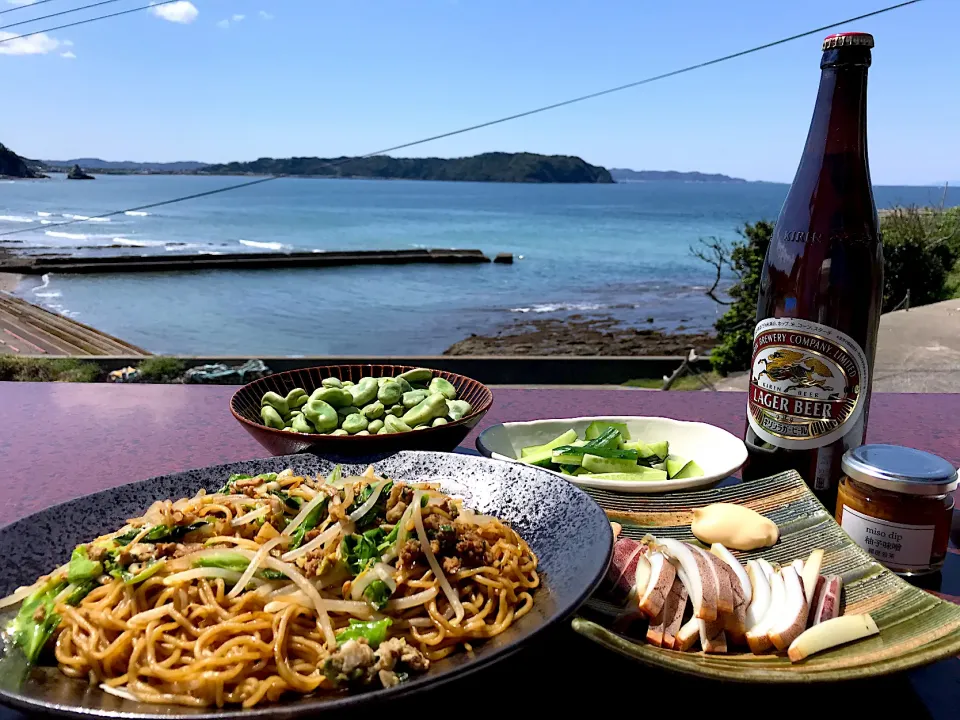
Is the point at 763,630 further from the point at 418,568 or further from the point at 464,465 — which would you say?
the point at 464,465

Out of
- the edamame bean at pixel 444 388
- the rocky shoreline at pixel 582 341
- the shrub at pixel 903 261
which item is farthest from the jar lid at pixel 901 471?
the rocky shoreline at pixel 582 341

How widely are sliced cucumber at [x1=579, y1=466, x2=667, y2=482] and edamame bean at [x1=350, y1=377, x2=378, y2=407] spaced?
574 millimetres

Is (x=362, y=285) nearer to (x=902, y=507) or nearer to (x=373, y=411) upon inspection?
(x=373, y=411)

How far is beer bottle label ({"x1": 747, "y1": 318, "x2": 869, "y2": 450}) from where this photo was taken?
5.03ft

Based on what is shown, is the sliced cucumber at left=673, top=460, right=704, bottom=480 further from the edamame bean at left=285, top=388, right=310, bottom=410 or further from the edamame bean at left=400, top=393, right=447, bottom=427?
the edamame bean at left=285, top=388, right=310, bottom=410

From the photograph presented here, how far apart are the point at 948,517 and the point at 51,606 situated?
4.88 feet

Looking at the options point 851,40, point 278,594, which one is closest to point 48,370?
point 278,594

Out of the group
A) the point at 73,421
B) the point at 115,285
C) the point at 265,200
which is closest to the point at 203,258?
the point at 115,285

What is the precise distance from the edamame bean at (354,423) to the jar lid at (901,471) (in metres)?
1.03

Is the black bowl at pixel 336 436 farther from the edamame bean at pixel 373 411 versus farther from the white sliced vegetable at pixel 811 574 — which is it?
the white sliced vegetable at pixel 811 574

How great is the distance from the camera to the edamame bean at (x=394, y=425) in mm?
1749

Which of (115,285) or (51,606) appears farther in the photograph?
(115,285)

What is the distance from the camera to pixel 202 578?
1.17m

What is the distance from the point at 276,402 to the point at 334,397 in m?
0.15
